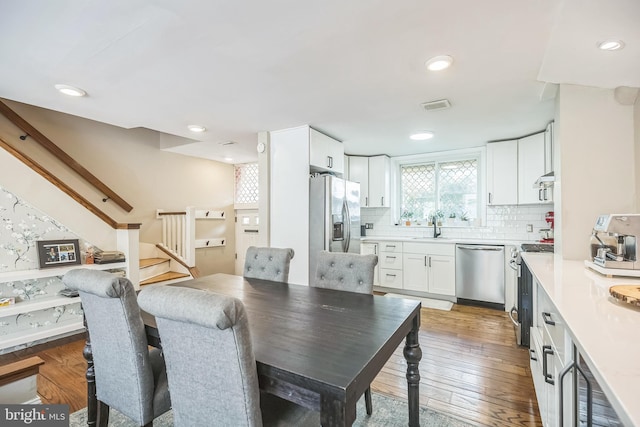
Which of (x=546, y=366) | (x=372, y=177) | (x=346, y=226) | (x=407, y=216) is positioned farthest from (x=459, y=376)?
(x=372, y=177)

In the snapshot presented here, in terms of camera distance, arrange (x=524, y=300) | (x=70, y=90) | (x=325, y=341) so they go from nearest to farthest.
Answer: (x=325, y=341), (x=70, y=90), (x=524, y=300)

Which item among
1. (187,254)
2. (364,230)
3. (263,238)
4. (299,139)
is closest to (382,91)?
(299,139)

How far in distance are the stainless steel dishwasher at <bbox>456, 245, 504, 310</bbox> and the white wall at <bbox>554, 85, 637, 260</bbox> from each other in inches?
67.5

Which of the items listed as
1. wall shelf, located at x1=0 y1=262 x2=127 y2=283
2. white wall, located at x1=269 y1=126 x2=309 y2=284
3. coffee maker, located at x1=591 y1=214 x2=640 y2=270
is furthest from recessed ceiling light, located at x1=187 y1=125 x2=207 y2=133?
coffee maker, located at x1=591 y1=214 x2=640 y2=270

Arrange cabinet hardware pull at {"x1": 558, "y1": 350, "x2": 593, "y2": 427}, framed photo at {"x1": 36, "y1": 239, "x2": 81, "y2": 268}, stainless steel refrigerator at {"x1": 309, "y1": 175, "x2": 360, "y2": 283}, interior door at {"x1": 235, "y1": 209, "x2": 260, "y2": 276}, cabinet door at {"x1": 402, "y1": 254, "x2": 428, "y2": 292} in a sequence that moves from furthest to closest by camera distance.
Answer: interior door at {"x1": 235, "y1": 209, "x2": 260, "y2": 276}
cabinet door at {"x1": 402, "y1": 254, "x2": 428, "y2": 292}
stainless steel refrigerator at {"x1": 309, "y1": 175, "x2": 360, "y2": 283}
framed photo at {"x1": 36, "y1": 239, "x2": 81, "y2": 268}
cabinet hardware pull at {"x1": 558, "y1": 350, "x2": 593, "y2": 427}

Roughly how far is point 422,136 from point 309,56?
2329mm

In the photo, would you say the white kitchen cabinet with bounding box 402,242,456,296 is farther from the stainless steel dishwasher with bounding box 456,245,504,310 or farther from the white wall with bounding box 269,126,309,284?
the white wall with bounding box 269,126,309,284

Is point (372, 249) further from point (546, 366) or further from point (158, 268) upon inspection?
point (546, 366)

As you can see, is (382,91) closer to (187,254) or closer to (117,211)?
(187,254)

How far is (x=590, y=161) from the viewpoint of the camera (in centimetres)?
212

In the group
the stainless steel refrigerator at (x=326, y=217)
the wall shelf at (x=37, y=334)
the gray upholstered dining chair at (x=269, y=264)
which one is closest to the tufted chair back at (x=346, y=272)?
the gray upholstered dining chair at (x=269, y=264)

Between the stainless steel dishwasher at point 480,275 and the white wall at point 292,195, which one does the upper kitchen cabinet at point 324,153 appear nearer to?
the white wall at point 292,195

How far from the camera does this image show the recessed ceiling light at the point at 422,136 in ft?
12.2

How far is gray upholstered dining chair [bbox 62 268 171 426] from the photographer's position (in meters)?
1.29
